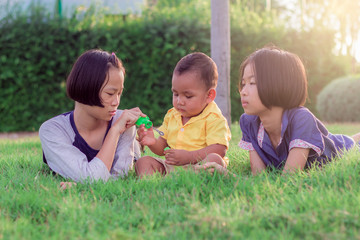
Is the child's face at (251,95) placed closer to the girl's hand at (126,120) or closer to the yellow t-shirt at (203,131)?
the yellow t-shirt at (203,131)

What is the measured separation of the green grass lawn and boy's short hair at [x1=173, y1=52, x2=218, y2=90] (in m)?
0.87

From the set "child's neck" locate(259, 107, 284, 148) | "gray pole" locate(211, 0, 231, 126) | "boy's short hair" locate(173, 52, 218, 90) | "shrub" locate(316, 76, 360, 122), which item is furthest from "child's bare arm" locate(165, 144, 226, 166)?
"shrub" locate(316, 76, 360, 122)

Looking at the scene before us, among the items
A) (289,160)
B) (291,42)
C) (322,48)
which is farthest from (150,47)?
(289,160)

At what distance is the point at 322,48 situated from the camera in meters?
10.4

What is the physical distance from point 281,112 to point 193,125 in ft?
2.45

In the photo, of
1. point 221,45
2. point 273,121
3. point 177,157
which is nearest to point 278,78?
point 273,121

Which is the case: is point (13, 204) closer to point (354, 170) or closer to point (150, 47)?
point (354, 170)

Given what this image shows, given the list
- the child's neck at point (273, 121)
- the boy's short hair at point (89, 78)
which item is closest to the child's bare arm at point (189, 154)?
the child's neck at point (273, 121)

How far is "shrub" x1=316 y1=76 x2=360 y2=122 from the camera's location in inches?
451

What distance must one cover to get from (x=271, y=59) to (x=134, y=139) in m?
1.42

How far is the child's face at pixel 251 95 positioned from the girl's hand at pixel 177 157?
62cm

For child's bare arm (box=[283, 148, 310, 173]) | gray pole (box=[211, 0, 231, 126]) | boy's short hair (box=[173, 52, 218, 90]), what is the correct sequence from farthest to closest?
gray pole (box=[211, 0, 231, 126]) < boy's short hair (box=[173, 52, 218, 90]) < child's bare arm (box=[283, 148, 310, 173])

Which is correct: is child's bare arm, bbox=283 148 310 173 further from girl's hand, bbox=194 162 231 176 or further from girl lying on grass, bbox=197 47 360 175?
girl's hand, bbox=194 162 231 176

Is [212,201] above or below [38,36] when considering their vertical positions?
below
